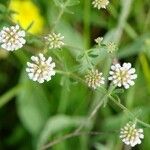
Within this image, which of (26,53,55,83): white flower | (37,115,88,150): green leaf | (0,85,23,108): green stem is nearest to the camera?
(26,53,55,83): white flower

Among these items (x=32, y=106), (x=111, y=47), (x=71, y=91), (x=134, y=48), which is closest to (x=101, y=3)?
(x=111, y=47)

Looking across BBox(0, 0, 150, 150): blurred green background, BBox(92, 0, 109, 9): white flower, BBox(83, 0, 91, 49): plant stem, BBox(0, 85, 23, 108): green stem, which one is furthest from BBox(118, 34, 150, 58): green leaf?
BBox(92, 0, 109, 9): white flower

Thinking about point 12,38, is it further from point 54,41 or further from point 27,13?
point 27,13

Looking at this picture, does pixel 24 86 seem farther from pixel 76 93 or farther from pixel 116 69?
pixel 116 69

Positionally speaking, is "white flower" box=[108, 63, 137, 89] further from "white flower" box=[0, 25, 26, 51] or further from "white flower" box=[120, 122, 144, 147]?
"white flower" box=[0, 25, 26, 51]

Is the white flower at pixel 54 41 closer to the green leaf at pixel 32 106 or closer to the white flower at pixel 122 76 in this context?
the white flower at pixel 122 76

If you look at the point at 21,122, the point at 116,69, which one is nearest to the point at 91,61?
the point at 116,69
